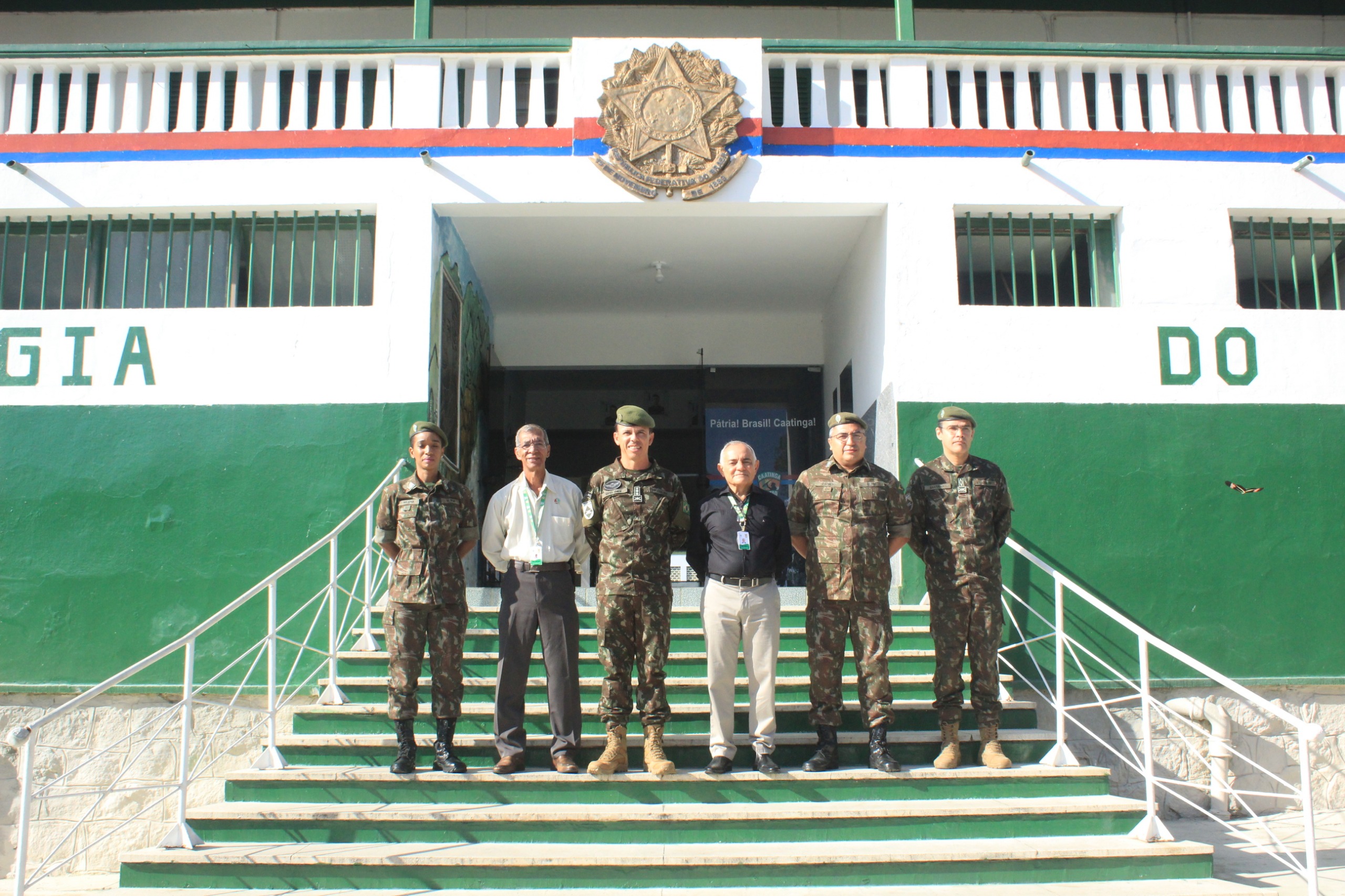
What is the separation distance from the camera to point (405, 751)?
4.69 m

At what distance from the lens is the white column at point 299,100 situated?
23.1ft

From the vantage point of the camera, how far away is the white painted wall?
9.04 meters

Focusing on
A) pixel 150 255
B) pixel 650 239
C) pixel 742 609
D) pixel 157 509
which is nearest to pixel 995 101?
pixel 650 239

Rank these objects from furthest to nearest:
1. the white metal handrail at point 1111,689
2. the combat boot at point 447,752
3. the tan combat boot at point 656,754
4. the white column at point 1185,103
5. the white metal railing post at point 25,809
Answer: the white column at point 1185,103
the white metal handrail at point 1111,689
the combat boot at point 447,752
the tan combat boot at point 656,754
the white metal railing post at point 25,809

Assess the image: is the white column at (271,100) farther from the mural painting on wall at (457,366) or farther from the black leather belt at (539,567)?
the black leather belt at (539,567)

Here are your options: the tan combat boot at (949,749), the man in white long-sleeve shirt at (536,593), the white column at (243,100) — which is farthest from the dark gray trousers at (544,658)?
the white column at (243,100)

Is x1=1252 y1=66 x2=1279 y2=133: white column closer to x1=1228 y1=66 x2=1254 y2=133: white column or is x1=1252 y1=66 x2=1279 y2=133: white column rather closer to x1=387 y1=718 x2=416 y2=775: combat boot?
x1=1228 y1=66 x2=1254 y2=133: white column

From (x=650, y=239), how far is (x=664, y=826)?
15.2 ft

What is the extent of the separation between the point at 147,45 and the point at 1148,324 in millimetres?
6990

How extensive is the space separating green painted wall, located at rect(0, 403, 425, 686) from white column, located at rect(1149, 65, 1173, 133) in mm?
5353

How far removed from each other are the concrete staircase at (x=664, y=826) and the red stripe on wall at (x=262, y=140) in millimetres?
3789

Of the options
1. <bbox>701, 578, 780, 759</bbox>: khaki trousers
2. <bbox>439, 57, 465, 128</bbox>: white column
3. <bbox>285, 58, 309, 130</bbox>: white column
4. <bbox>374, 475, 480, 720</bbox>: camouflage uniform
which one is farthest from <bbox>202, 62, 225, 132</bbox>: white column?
<bbox>701, 578, 780, 759</bbox>: khaki trousers

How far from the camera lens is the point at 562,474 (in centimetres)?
992

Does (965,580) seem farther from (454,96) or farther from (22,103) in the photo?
(22,103)
